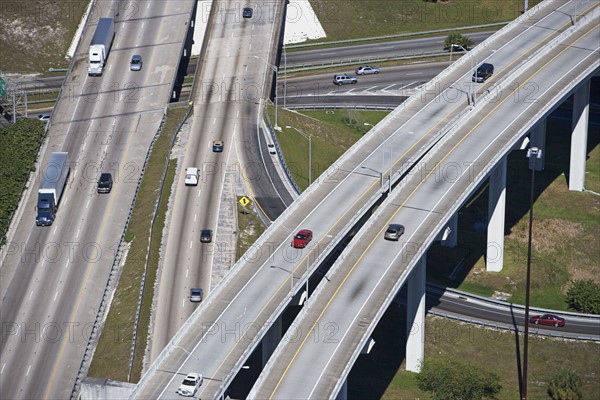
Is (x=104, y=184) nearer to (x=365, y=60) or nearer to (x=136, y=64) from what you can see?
(x=136, y=64)

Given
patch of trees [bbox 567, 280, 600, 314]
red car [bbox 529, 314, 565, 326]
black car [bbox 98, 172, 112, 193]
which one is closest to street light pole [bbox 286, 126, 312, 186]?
black car [bbox 98, 172, 112, 193]

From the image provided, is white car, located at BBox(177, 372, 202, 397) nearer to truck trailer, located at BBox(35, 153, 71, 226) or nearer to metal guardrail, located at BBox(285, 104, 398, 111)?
truck trailer, located at BBox(35, 153, 71, 226)

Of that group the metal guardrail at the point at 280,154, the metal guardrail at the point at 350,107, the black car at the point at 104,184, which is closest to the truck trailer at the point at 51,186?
the black car at the point at 104,184

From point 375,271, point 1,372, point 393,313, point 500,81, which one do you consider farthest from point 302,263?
point 500,81

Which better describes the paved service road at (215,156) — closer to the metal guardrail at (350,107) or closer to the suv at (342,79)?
the metal guardrail at (350,107)

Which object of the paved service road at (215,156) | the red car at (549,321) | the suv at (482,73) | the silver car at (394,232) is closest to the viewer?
the silver car at (394,232)
